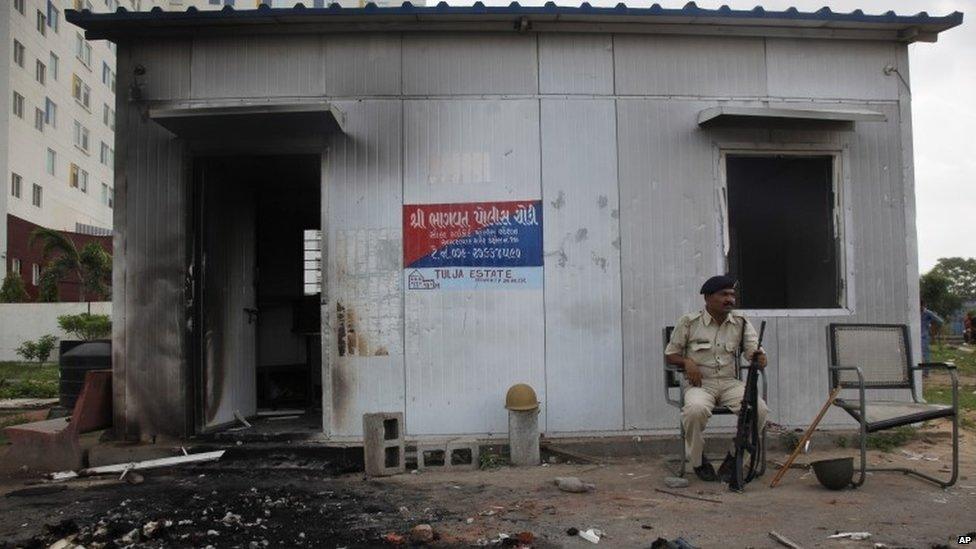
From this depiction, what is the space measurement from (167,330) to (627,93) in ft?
16.0

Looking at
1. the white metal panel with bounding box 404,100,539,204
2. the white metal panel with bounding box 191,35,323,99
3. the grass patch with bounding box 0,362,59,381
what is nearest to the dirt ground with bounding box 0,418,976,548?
the white metal panel with bounding box 404,100,539,204

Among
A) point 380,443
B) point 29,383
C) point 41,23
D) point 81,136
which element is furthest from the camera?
point 81,136

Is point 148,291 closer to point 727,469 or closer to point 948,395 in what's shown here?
point 727,469

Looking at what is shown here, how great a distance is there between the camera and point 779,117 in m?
6.66

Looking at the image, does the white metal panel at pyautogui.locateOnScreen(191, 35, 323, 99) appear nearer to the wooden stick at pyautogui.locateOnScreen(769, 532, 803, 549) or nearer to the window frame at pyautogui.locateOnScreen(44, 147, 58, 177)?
the wooden stick at pyautogui.locateOnScreen(769, 532, 803, 549)

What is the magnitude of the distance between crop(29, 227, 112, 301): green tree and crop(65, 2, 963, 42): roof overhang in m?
21.9

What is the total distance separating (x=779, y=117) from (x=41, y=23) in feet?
119

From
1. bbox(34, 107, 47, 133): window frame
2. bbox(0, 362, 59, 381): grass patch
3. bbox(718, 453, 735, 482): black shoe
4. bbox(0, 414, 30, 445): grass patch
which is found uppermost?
bbox(34, 107, 47, 133): window frame

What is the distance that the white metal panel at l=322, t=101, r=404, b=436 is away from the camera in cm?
670

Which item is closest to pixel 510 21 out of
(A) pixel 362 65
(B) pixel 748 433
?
(A) pixel 362 65

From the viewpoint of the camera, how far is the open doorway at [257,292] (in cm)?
718

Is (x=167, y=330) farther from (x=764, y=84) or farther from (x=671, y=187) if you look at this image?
(x=764, y=84)

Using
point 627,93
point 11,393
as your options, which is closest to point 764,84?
point 627,93

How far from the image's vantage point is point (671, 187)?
6.88 m
